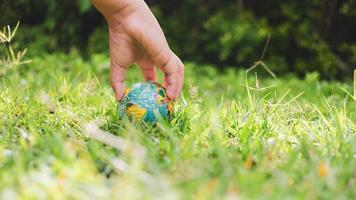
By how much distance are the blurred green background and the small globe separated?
421cm

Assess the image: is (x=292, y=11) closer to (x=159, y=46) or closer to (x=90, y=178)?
(x=159, y=46)

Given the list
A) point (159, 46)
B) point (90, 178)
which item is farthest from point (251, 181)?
point (159, 46)

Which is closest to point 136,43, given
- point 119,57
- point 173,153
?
point 119,57

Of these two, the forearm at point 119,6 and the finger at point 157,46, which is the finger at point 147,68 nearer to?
the finger at point 157,46

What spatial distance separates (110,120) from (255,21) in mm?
4823

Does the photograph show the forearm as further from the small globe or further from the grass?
the grass

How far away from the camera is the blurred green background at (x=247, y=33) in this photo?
22.2ft

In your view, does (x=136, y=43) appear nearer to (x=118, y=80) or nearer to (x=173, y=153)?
(x=118, y=80)

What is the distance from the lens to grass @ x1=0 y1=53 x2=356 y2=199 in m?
1.49

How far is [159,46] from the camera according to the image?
7.89 ft

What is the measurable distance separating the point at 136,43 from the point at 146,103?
10.4 inches

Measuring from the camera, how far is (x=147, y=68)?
2.67 metres

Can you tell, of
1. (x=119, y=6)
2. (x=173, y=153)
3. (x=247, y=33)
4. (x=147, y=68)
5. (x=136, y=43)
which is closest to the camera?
(x=173, y=153)

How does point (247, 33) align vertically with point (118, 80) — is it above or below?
below
